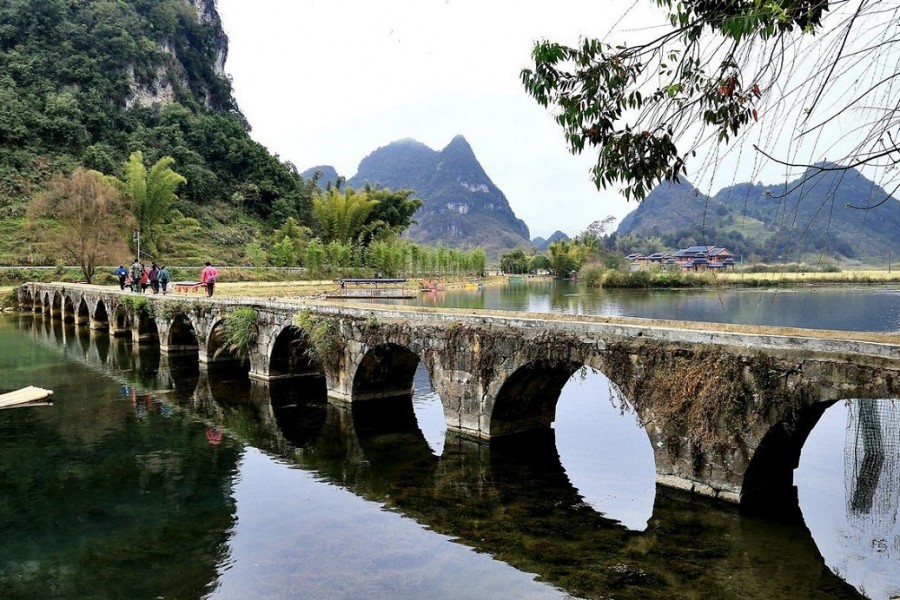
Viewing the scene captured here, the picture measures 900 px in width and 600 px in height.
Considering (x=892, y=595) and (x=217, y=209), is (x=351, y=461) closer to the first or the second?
(x=892, y=595)

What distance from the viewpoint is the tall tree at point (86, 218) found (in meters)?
42.9

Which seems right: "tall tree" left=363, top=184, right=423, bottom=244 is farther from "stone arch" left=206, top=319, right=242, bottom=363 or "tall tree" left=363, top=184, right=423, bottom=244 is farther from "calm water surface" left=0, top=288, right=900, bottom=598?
"calm water surface" left=0, top=288, right=900, bottom=598

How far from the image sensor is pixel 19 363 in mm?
23516

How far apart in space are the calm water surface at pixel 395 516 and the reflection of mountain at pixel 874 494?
4 centimetres

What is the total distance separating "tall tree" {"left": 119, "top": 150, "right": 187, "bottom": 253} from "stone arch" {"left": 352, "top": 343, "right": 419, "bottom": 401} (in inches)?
1730

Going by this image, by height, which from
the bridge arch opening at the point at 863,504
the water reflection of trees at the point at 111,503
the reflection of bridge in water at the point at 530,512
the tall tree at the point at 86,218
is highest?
the tall tree at the point at 86,218

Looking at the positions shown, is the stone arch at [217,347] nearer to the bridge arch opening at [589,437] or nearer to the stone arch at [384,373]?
the stone arch at [384,373]

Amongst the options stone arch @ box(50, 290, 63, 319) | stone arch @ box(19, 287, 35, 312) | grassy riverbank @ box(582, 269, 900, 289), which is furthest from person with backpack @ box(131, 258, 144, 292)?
grassy riverbank @ box(582, 269, 900, 289)

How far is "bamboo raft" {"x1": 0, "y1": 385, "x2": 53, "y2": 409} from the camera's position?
16172mm

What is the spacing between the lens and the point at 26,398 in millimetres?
16500

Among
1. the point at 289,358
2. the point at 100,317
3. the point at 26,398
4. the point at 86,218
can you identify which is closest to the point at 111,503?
the point at 26,398

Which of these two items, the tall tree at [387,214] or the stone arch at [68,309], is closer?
the stone arch at [68,309]

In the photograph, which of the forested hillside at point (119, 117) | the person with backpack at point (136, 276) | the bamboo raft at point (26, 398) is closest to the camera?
the bamboo raft at point (26, 398)

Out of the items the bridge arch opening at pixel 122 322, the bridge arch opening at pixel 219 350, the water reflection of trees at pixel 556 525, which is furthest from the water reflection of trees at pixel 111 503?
the bridge arch opening at pixel 122 322
